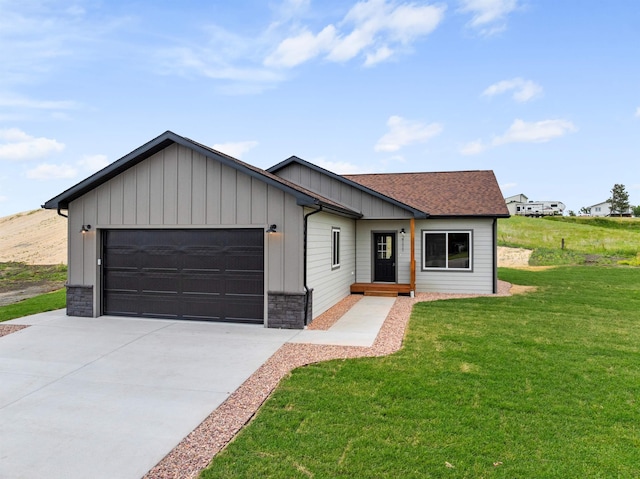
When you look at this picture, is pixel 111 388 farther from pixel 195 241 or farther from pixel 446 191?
pixel 446 191

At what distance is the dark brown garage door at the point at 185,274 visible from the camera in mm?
8555

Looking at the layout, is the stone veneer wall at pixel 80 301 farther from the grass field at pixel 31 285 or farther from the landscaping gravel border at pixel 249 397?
the landscaping gravel border at pixel 249 397

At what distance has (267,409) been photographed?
4.27m

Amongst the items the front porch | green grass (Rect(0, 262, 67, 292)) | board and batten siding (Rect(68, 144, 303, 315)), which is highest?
board and batten siding (Rect(68, 144, 303, 315))

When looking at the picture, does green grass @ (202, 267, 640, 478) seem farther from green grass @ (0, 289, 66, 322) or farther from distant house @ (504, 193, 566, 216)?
distant house @ (504, 193, 566, 216)

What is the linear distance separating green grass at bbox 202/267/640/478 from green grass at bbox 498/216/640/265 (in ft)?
66.2

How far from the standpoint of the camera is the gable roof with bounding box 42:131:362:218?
8000 mm

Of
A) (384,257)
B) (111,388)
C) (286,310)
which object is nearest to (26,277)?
(384,257)

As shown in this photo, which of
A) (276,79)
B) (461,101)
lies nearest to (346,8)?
(276,79)

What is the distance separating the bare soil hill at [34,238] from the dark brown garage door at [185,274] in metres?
23.1

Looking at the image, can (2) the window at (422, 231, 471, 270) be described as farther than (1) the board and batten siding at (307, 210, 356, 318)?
Yes

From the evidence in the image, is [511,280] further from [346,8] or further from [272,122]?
[272,122]

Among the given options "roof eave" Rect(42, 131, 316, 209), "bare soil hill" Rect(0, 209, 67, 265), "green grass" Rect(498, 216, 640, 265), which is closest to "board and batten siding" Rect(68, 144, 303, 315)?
"roof eave" Rect(42, 131, 316, 209)

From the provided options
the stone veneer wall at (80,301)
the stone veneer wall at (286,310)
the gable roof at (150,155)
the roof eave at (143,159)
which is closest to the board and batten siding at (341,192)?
the gable roof at (150,155)
